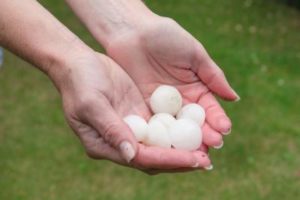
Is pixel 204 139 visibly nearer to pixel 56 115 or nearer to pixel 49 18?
pixel 49 18

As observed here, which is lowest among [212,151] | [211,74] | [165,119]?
[212,151]

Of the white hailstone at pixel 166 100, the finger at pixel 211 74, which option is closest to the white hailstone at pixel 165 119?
the white hailstone at pixel 166 100

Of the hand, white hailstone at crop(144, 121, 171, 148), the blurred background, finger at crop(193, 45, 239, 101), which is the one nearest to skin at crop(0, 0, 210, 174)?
the hand

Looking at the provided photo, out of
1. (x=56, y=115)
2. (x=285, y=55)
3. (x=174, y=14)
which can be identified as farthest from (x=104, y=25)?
(x=174, y=14)

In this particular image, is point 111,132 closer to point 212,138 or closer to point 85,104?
point 85,104

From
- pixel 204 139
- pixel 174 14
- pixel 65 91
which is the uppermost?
pixel 65 91

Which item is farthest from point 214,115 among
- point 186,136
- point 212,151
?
point 212,151
